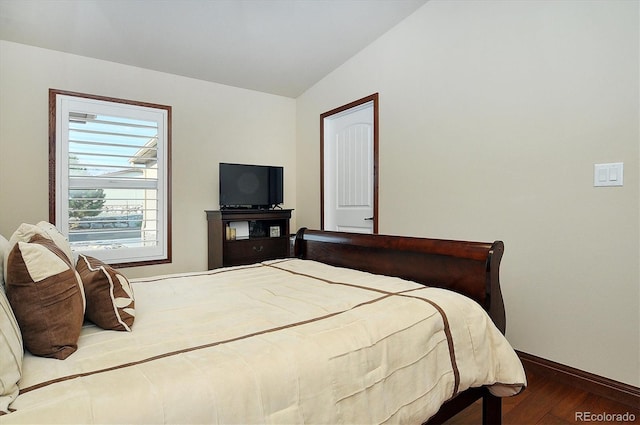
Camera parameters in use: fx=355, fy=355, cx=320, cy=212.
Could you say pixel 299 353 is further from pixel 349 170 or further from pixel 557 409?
pixel 349 170

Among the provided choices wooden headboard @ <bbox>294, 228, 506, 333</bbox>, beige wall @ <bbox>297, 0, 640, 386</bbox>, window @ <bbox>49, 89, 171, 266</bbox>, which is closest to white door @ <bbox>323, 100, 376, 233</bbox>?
beige wall @ <bbox>297, 0, 640, 386</bbox>

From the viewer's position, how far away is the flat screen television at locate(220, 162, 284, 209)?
151 inches

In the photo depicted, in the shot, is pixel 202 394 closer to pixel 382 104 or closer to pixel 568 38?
pixel 568 38

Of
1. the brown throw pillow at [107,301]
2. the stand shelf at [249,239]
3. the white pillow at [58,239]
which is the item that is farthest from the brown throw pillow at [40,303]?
the stand shelf at [249,239]

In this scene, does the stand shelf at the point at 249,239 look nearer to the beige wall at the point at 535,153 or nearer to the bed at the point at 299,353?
the beige wall at the point at 535,153

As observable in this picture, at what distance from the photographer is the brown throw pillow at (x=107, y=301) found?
1.14 metres

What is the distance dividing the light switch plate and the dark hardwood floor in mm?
1183

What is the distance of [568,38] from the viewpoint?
216 centimetres

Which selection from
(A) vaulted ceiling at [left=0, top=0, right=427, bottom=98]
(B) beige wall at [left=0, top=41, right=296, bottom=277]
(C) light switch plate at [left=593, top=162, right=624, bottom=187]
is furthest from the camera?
(B) beige wall at [left=0, top=41, right=296, bottom=277]

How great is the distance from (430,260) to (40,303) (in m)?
1.50

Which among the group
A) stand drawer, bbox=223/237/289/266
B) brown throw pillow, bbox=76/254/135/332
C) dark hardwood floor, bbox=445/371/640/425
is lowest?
dark hardwood floor, bbox=445/371/640/425

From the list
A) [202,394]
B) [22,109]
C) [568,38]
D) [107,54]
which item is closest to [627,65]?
[568,38]

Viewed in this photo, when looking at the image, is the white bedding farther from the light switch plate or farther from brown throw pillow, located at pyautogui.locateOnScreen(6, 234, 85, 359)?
the light switch plate

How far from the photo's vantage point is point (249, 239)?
3795 mm
